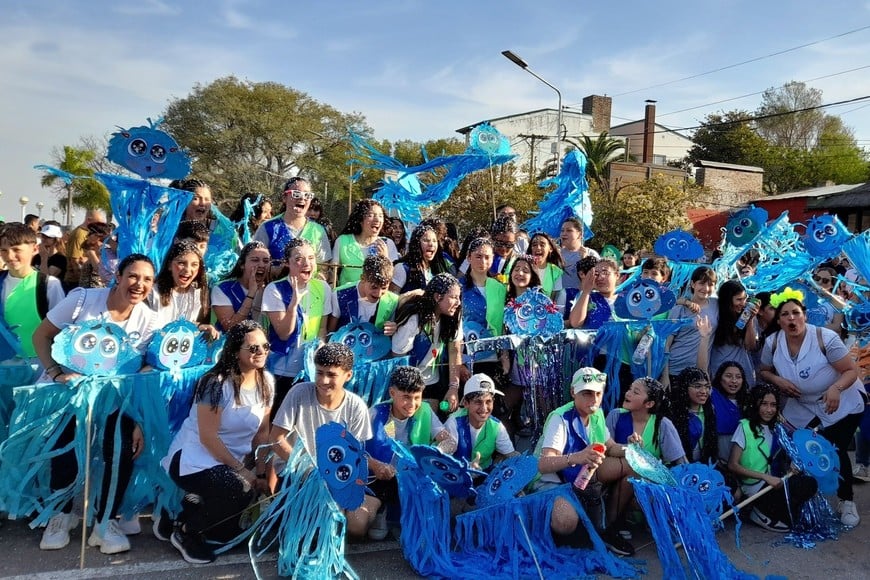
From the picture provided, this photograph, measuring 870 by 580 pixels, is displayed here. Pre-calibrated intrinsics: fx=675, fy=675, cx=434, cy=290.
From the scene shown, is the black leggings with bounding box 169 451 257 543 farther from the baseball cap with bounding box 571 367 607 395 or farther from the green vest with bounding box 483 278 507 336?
the green vest with bounding box 483 278 507 336

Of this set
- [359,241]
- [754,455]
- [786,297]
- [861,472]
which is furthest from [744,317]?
[359,241]

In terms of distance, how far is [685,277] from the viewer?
5031 millimetres

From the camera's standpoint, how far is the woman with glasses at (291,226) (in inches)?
183

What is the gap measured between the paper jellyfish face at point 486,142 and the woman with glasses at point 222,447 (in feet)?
9.19

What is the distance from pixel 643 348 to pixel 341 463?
2.13 metres

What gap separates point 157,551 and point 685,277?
391 centimetres

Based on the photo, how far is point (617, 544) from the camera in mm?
3377

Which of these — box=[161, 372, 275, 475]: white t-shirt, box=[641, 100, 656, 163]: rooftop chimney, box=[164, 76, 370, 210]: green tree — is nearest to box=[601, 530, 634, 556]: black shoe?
box=[161, 372, 275, 475]: white t-shirt

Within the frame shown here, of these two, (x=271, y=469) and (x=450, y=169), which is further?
(x=450, y=169)

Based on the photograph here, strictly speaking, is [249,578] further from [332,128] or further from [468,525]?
[332,128]

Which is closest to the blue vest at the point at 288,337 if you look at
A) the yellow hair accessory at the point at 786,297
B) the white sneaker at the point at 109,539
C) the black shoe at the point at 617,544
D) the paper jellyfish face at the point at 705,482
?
the white sneaker at the point at 109,539

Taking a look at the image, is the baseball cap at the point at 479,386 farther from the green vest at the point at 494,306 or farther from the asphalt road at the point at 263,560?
the asphalt road at the point at 263,560

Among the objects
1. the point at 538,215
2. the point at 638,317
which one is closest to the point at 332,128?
the point at 538,215

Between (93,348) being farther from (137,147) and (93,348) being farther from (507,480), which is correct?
(507,480)
